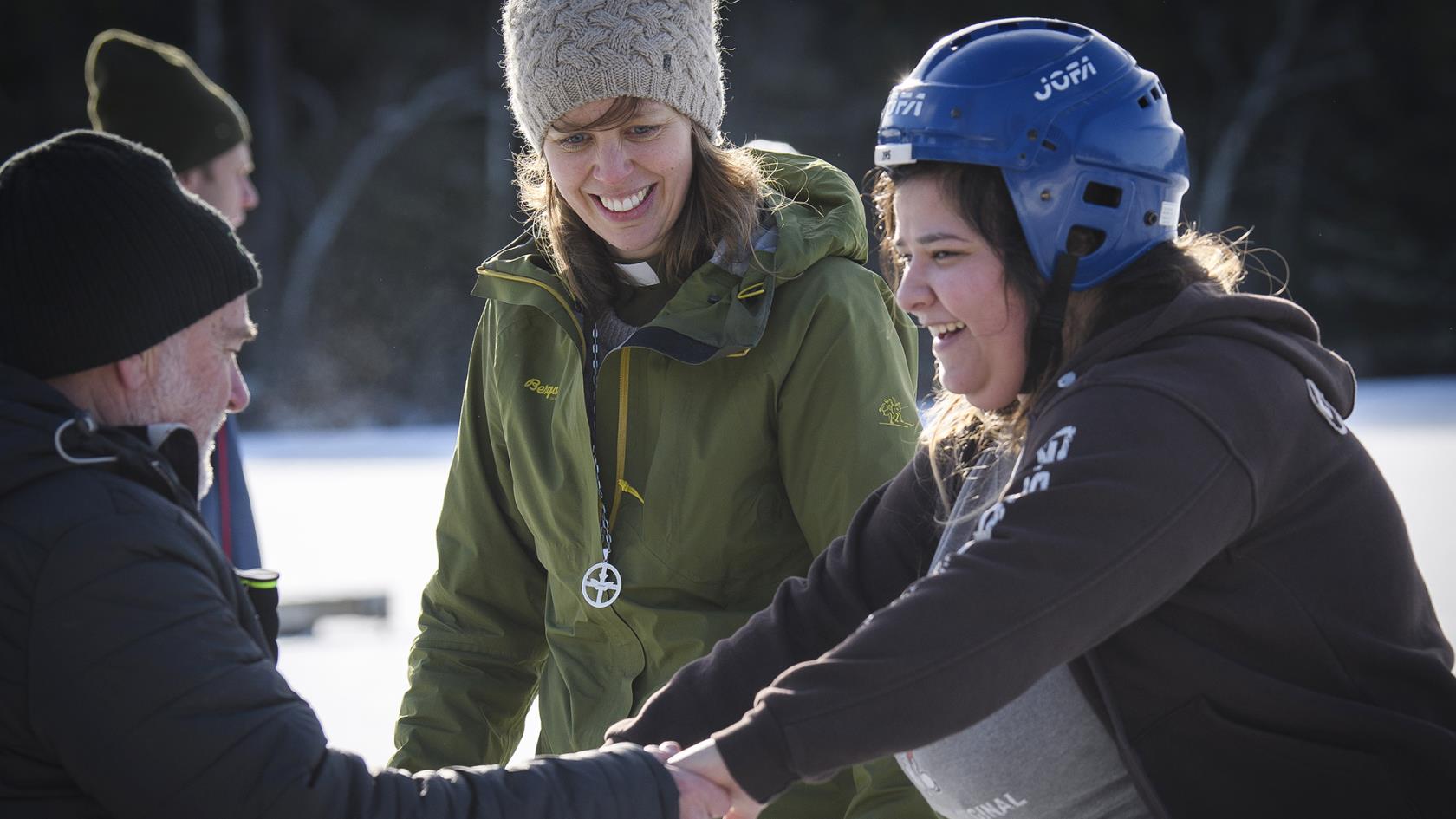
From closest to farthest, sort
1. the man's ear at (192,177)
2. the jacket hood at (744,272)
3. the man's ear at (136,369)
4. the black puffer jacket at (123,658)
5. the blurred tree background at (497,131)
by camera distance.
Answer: the black puffer jacket at (123,658)
the man's ear at (136,369)
the jacket hood at (744,272)
the man's ear at (192,177)
the blurred tree background at (497,131)

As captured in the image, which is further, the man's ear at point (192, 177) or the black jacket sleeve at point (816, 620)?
the man's ear at point (192, 177)

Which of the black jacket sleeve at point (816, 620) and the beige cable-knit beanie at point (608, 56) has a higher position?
the beige cable-knit beanie at point (608, 56)

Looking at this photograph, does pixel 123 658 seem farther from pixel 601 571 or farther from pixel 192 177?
pixel 192 177

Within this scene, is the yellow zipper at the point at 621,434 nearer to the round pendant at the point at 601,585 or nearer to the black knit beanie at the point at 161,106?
the round pendant at the point at 601,585

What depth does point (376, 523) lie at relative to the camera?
8930 mm

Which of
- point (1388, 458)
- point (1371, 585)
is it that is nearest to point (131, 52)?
point (1371, 585)

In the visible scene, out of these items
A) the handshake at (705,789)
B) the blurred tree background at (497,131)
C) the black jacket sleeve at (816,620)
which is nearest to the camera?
the handshake at (705,789)

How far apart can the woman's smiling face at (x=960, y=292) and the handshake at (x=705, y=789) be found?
25.2 inches

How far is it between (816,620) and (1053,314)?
62 centimetres

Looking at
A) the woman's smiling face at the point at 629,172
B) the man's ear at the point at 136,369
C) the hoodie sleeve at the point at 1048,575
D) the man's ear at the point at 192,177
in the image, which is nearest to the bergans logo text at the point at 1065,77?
the hoodie sleeve at the point at 1048,575

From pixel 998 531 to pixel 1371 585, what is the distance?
456 millimetres

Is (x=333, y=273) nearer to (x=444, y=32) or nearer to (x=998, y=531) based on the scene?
(x=444, y=32)

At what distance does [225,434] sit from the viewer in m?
4.30

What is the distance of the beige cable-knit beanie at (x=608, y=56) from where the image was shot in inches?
106
